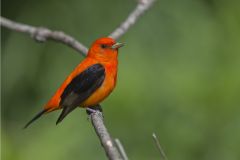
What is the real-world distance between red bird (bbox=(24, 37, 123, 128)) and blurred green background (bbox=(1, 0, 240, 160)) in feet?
1.27

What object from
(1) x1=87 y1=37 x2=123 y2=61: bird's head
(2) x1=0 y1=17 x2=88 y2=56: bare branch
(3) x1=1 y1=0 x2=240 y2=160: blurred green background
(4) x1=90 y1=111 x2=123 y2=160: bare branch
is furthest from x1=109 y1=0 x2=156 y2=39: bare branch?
(4) x1=90 y1=111 x2=123 y2=160: bare branch

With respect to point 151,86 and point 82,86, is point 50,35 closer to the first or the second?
point 82,86

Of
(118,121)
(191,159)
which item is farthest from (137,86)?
(191,159)

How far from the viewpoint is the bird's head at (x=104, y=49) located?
18.8 feet

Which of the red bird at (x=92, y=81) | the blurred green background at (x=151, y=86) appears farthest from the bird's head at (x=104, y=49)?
the blurred green background at (x=151, y=86)

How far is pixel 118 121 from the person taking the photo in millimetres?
6027

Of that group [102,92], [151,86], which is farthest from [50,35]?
[151,86]

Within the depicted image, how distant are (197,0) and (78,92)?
1.65 m

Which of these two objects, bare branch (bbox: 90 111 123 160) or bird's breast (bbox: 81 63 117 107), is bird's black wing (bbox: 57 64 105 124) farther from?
bare branch (bbox: 90 111 123 160)

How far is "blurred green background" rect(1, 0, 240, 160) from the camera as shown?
6.02 meters

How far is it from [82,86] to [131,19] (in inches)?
23.4

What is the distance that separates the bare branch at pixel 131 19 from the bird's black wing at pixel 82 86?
0.98ft

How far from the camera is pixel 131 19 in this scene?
5.54m

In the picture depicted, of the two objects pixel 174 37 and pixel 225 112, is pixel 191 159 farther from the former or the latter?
pixel 174 37
